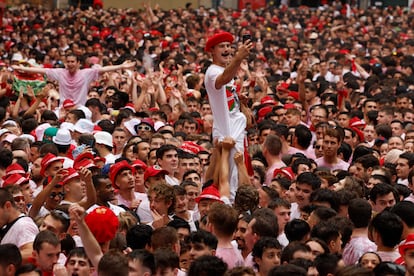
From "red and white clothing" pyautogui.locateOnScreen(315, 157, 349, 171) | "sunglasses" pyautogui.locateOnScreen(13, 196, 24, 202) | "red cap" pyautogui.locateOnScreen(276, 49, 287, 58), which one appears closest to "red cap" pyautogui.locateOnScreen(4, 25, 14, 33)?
"red cap" pyautogui.locateOnScreen(276, 49, 287, 58)

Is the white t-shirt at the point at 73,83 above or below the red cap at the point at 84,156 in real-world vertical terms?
below

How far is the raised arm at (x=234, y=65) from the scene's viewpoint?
32.2 feet

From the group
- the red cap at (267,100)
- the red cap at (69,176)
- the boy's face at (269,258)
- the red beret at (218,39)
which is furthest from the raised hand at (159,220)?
the red cap at (267,100)

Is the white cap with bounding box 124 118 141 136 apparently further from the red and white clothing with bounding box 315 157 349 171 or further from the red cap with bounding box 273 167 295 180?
the red cap with bounding box 273 167 295 180

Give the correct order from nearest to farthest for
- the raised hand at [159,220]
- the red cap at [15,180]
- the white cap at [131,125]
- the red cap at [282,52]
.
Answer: the raised hand at [159,220]
the red cap at [15,180]
the white cap at [131,125]
the red cap at [282,52]

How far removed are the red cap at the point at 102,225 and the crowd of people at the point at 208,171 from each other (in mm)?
10

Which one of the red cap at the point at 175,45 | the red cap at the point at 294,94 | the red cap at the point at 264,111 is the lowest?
the red cap at the point at 175,45

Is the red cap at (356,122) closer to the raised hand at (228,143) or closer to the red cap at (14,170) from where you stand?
the raised hand at (228,143)

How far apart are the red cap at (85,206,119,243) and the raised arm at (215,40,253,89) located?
2124mm

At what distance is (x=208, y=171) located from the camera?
10.9 m

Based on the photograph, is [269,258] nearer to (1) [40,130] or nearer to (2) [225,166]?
(2) [225,166]

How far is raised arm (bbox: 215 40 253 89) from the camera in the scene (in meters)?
9.81

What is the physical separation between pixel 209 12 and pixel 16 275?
30.0 m

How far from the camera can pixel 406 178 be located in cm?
1184
